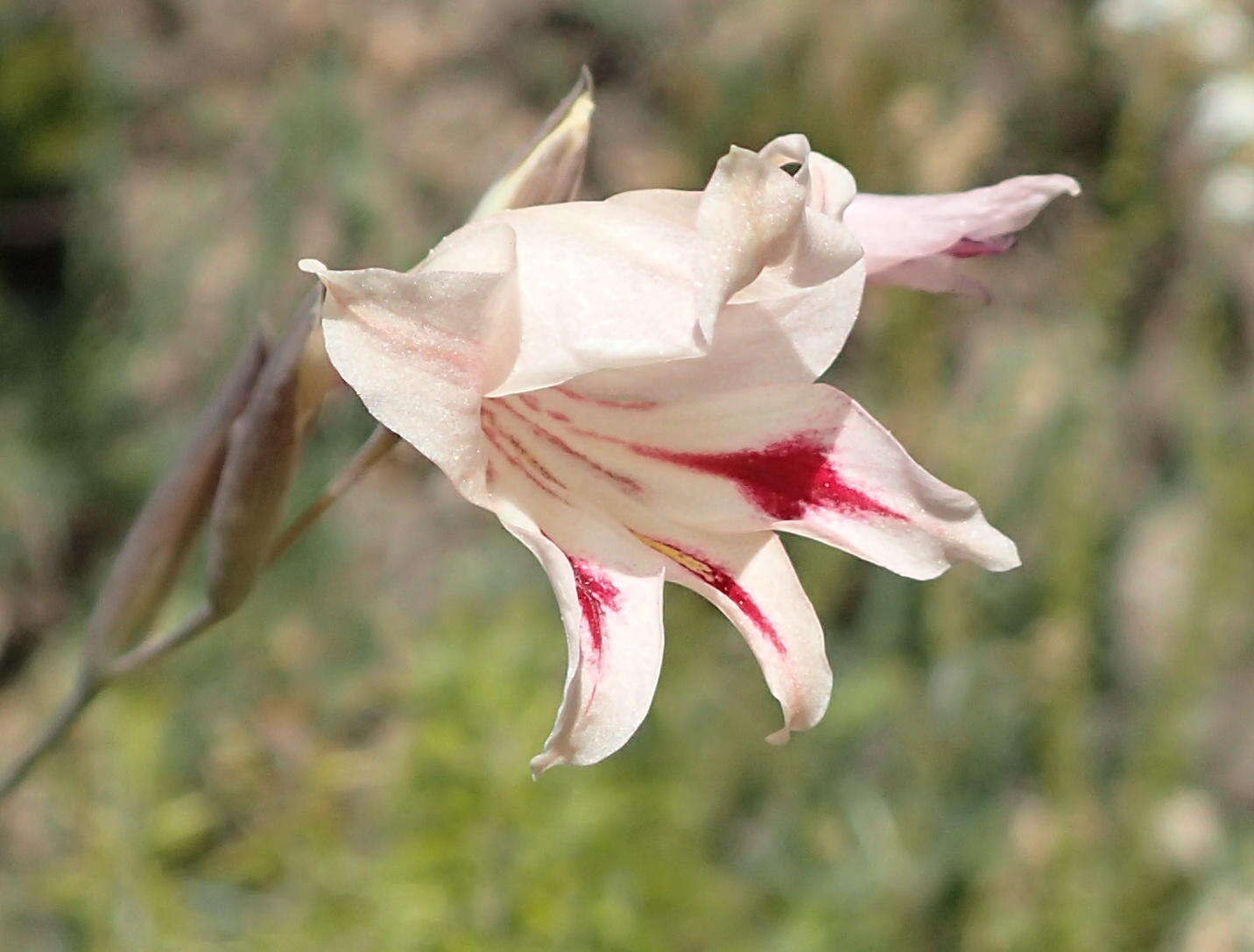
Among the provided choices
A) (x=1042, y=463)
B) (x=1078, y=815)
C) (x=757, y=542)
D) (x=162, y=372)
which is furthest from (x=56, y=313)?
(x=757, y=542)

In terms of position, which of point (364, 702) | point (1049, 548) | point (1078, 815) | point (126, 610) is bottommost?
point (364, 702)

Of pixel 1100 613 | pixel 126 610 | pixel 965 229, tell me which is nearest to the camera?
pixel 965 229

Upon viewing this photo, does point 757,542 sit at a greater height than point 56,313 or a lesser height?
greater

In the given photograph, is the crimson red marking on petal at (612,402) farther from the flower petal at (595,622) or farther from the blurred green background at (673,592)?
the blurred green background at (673,592)

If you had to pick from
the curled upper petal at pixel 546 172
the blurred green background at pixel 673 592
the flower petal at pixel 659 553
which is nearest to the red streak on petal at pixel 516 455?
the flower petal at pixel 659 553

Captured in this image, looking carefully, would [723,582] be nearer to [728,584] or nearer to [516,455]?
[728,584]

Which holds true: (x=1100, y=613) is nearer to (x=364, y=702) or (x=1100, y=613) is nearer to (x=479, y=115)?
(x=364, y=702)

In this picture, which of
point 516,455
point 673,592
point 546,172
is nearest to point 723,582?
point 516,455
